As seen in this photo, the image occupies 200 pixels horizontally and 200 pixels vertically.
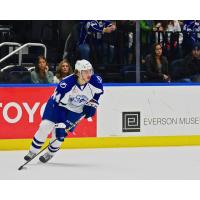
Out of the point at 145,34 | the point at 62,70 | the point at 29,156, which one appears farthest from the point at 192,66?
the point at 29,156

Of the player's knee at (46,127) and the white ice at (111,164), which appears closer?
the white ice at (111,164)

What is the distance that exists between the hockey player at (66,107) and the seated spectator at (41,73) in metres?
0.48

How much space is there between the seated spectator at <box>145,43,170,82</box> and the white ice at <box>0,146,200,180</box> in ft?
2.97

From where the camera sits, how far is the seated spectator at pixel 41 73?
864cm

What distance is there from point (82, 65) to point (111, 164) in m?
1.25

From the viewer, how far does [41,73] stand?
873 centimetres

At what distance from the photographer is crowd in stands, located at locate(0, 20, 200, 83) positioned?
8688 mm

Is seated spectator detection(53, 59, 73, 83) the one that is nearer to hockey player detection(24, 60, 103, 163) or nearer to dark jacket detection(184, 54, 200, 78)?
hockey player detection(24, 60, 103, 163)

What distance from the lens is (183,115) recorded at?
9.18 meters

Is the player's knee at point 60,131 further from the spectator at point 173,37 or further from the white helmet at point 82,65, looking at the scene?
the spectator at point 173,37

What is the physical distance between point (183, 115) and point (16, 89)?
2163 mm

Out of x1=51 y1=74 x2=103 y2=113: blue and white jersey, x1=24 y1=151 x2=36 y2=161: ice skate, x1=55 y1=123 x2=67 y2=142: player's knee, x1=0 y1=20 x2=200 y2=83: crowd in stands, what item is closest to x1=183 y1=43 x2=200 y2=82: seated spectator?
x1=0 y1=20 x2=200 y2=83: crowd in stands

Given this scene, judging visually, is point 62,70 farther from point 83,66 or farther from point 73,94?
point 73,94

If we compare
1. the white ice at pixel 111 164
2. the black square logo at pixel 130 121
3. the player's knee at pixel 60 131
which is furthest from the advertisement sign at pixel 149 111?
the player's knee at pixel 60 131
